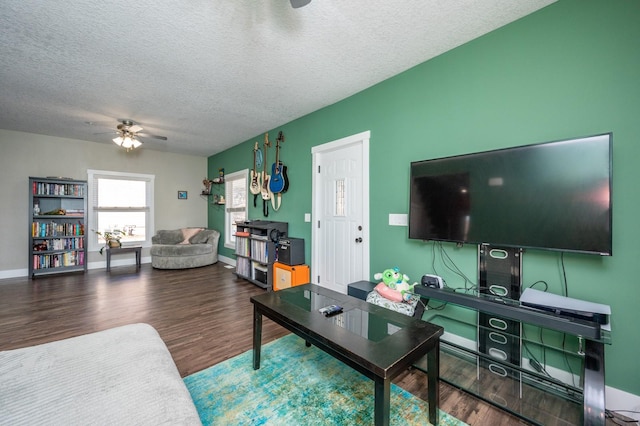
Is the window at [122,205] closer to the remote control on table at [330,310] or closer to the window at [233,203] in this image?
the window at [233,203]

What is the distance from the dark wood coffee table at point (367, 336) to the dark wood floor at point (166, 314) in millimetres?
377

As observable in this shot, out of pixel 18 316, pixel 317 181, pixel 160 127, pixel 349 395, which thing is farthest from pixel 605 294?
pixel 160 127

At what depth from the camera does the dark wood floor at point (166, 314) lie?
6.33 ft

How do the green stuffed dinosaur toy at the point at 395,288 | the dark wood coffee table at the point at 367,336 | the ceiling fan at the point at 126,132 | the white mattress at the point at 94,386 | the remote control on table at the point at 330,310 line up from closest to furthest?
1. the white mattress at the point at 94,386
2. the dark wood coffee table at the point at 367,336
3. the remote control on table at the point at 330,310
4. the green stuffed dinosaur toy at the point at 395,288
5. the ceiling fan at the point at 126,132

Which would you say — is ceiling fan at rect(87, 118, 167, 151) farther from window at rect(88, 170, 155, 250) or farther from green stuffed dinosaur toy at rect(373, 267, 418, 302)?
green stuffed dinosaur toy at rect(373, 267, 418, 302)

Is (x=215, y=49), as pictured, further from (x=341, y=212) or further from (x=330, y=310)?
(x=330, y=310)

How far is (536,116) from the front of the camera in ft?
6.18

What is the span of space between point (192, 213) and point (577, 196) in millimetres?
7042

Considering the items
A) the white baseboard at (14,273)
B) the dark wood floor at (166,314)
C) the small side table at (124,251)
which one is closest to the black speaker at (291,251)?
the dark wood floor at (166,314)

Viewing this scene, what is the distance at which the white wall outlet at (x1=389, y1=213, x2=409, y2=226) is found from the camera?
2.61m

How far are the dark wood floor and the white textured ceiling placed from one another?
2.63 meters

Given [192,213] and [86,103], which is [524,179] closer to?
[86,103]

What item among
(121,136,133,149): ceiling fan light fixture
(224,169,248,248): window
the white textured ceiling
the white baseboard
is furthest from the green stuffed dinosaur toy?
the white baseboard

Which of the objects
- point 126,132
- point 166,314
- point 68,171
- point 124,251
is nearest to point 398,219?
point 166,314
